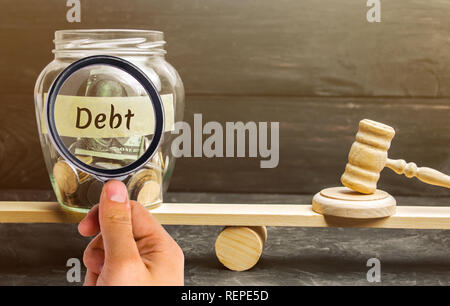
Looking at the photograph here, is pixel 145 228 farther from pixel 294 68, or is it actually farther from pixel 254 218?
pixel 294 68

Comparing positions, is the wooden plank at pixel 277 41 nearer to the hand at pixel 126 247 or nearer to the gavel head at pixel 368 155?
the gavel head at pixel 368 155

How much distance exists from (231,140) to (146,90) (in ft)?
1.79

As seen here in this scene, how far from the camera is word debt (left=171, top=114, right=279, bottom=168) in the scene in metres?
1.11

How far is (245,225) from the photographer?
770 mm

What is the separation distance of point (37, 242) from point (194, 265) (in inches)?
10.0

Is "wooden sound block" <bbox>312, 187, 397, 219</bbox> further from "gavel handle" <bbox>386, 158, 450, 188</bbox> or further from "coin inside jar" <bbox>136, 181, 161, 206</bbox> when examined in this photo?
"coin inside jar" <bbox>136, 181, 161, 206</bbox>

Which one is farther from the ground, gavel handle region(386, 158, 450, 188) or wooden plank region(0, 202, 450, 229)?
gavel handle region(386, 158, 450, 188)

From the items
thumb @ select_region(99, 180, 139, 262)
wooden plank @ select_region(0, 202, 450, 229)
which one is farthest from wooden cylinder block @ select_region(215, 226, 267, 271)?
thumb @ select_region(99, 180, 139, 262)

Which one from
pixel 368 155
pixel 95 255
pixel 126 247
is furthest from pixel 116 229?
pixel 368 155

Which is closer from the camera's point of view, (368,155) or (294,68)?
(368,155)

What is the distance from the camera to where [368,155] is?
756 millimetres

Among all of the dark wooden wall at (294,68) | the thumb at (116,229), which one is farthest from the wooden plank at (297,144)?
the thumb at (116,229)

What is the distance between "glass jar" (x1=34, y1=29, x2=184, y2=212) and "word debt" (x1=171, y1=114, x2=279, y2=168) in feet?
0.96

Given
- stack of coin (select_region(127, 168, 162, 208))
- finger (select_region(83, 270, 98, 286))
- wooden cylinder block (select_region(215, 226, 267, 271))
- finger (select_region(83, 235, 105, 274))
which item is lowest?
wooden cylinder block (select_region(215, 226, 267, 271))
